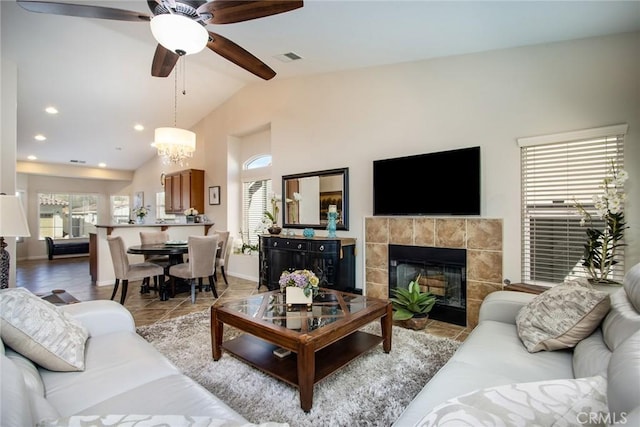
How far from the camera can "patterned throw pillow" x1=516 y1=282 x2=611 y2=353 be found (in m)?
1.59

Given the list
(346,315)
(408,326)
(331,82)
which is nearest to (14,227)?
(346,315)

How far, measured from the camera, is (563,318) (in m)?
1.66

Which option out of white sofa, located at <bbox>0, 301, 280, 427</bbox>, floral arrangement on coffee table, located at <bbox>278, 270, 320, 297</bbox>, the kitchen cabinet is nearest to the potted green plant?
floral arrangement on coffee table, located at <bbox>278, 270, 320, 297</bbox>

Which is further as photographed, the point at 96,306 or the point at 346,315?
the point at 346,315

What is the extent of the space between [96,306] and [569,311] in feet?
9.46

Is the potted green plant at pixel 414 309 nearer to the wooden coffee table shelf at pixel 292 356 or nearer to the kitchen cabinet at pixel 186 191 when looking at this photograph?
the wooden coffee table shelf at pixel 292 356

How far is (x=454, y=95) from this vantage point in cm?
349

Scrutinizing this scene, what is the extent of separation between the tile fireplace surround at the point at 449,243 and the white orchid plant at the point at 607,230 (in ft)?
2.44

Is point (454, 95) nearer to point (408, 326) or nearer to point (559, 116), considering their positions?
point (559, 116)

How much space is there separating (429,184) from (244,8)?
101 inches

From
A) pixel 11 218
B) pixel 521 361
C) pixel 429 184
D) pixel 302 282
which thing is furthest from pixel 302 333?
pixel 429 184

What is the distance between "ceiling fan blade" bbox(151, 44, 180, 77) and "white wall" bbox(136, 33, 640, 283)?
2.35 meters

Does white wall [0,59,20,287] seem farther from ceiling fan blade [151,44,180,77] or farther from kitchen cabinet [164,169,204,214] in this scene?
kitchen cabinet [164,169,204,214]

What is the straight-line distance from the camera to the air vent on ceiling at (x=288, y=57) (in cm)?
404
